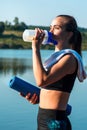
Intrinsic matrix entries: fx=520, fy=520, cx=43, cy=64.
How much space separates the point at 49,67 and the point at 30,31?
22 centimetres

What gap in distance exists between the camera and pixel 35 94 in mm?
3004

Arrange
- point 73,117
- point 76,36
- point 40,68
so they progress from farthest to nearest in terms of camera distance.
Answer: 1. point 73,117
2. point 76,36
3. point 40,68

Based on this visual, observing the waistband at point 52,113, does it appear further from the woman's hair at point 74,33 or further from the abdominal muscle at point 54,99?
the woman's hair at point 74,33

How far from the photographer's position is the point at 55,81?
2.79 m

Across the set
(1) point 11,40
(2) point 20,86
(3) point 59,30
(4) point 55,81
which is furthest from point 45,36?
(1) point 11,40

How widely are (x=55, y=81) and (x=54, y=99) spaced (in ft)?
0.32

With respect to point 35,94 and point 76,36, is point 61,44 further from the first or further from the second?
point 35,94

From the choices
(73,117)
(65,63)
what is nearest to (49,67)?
(65,63)

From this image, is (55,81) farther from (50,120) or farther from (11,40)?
(11,40)

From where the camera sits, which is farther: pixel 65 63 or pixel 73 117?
pixel 73 117

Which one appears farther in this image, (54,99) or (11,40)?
(11,40)

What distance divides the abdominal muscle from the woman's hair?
0.95ft

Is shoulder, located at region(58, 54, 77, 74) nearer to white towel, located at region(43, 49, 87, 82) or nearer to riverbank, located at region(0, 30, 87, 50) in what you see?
white towel, located at region(43, 49, 87, 82)

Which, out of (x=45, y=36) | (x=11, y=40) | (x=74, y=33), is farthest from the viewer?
(x=11, y=40)
